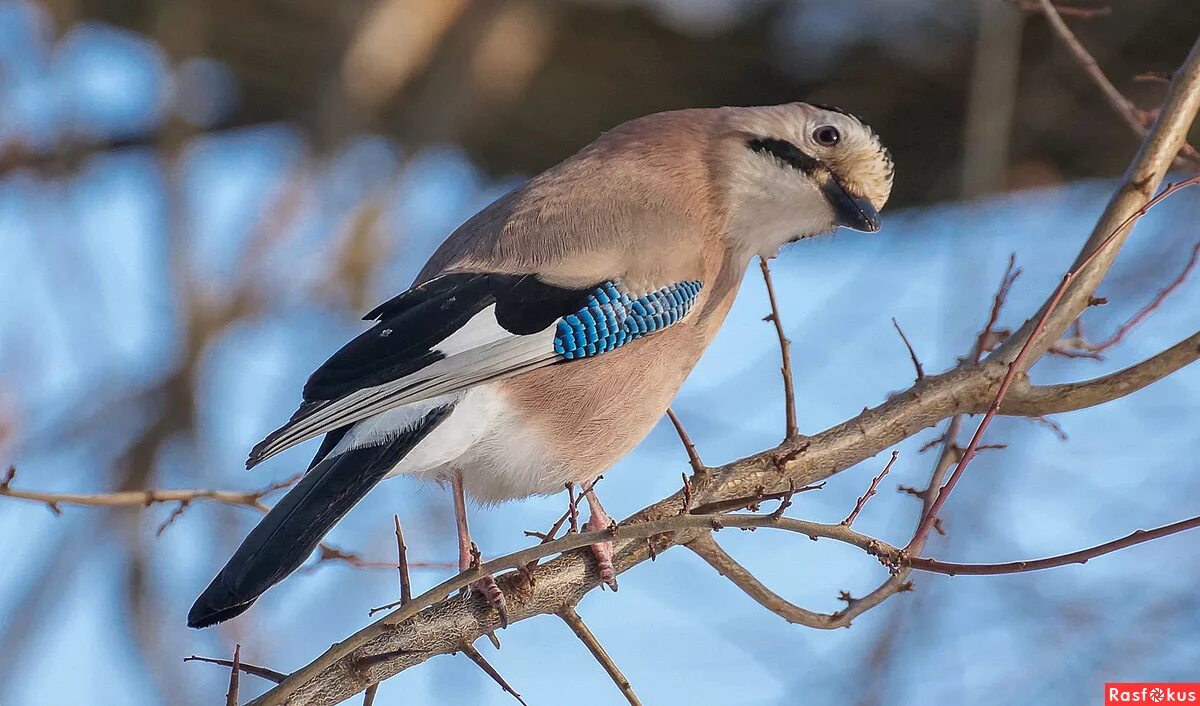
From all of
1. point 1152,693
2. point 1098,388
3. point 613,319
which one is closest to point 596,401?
point 613,319

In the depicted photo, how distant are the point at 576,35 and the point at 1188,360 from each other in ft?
11.9

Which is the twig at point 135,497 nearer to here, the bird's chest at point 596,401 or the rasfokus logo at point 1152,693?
the bird's chest at point 596,401

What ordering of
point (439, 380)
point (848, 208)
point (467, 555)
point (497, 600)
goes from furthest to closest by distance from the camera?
point (848, 208)
point (467, 555)
point (439, 380)
point (497, 600)

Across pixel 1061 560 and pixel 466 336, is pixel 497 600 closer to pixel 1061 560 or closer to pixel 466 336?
pixel 466 336

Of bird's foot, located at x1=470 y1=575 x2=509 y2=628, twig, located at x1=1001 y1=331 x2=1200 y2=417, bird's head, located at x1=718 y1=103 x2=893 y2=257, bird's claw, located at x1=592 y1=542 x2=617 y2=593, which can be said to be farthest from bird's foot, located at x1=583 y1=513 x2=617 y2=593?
bird's head, located at x1=718 y1=103 x2=893 y2=257

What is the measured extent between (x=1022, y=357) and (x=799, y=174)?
907 mm

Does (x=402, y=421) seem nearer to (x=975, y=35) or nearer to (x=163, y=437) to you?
(x=163, y=437)

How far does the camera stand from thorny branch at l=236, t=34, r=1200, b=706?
8.44 feet

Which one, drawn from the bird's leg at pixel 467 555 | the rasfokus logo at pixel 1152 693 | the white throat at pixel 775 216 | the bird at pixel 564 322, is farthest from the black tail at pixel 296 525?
the rasfokus logo at pixel 1152 693

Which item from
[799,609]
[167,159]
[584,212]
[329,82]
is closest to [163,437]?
[167,159]

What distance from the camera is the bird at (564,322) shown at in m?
2.66

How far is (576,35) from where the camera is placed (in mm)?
5746

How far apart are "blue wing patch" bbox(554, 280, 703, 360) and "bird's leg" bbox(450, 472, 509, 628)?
402mm

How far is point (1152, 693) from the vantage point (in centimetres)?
380
